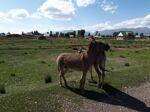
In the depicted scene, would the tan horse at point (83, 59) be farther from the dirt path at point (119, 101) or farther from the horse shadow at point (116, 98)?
the dirt path at point (119, 101)

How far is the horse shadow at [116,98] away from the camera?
14285mm

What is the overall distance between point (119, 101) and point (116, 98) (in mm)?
501

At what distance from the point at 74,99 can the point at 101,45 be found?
10.4ft

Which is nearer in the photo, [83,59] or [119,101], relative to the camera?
[119,101]

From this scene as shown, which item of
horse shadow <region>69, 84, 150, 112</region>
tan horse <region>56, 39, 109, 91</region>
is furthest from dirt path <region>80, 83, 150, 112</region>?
tan horse <region>56, 39, 109, 91</region>

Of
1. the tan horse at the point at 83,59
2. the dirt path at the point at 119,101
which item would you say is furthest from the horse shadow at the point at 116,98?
the tan horse at the point at 83,59

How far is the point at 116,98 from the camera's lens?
15492mm

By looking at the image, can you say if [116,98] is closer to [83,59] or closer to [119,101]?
[119,101]

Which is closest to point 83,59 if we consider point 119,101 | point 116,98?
point 116,98

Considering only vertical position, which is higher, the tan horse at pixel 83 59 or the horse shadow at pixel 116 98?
the tan horse at pixel 83 59

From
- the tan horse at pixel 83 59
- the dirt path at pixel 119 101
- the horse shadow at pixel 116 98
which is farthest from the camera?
the tan horse at pixel 83 59

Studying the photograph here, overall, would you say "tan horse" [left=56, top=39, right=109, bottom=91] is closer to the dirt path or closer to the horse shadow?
the horse shadow

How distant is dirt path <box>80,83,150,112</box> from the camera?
13.7 m

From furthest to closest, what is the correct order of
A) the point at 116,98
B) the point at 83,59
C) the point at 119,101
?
the point at 83,59
the point at 116,98
the point at 119,101
